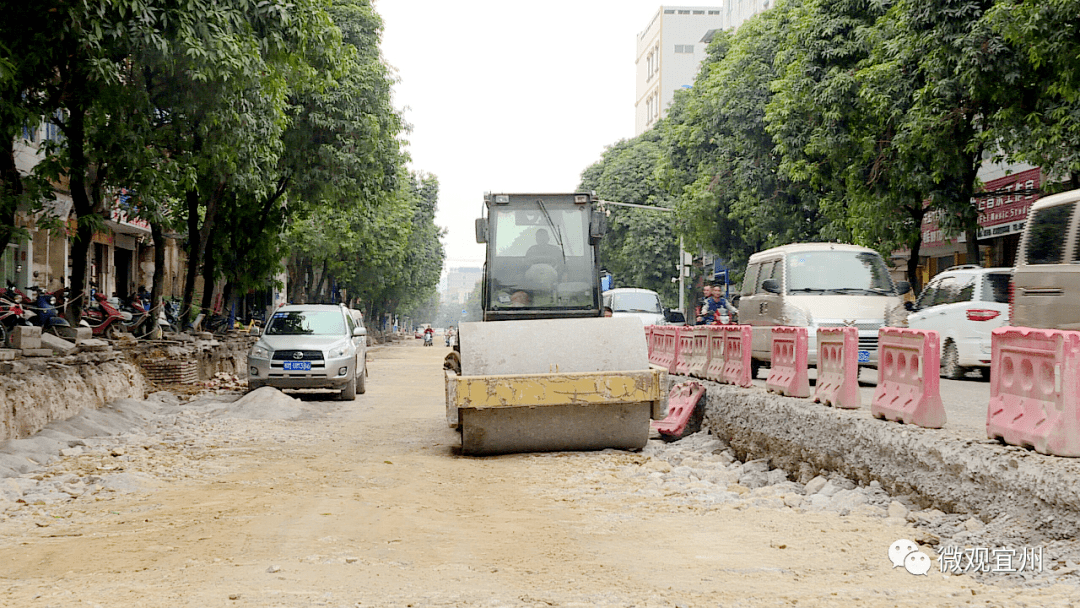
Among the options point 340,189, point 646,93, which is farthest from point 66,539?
point 646,93

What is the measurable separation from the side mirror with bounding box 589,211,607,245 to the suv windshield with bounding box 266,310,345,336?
27.3ft

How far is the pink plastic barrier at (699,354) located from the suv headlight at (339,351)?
20.2 ft

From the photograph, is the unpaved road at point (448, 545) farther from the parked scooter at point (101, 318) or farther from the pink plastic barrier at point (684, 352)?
the parked scooter at point (101, 318)

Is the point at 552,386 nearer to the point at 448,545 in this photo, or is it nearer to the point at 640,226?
the point at 448,545

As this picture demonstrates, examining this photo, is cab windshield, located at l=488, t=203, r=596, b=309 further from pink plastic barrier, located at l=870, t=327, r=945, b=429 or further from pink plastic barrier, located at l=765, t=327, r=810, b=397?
pink plastic barrier, located at l=870, t=327, r=945, b=429

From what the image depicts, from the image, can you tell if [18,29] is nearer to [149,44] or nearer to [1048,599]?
[149,44]

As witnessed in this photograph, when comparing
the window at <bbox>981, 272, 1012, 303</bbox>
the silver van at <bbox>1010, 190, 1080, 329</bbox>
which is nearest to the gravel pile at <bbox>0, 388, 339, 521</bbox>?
the silver van at <bbox>1010, 190, 1080, 329</bbox>

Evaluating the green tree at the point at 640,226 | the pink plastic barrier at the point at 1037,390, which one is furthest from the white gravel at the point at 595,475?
the green tree at the point at 640,226

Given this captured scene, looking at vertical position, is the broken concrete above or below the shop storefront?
below

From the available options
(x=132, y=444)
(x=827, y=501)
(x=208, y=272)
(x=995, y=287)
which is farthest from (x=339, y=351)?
(x=827, y=501)

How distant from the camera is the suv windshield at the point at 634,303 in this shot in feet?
86.4

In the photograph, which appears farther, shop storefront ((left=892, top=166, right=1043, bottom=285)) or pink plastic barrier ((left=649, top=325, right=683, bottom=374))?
shop storefront ((left=892, top=166, right=1043, bottom=285))

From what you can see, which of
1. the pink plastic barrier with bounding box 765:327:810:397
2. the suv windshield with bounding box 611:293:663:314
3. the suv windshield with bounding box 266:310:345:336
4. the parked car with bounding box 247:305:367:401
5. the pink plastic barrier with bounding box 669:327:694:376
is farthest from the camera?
the suv windshield with bounding box 611:293:663:314

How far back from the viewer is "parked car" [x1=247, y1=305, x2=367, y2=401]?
57.5 feet
